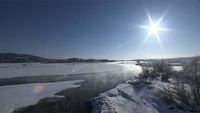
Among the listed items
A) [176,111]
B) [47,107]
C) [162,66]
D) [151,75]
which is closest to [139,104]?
[176,111]

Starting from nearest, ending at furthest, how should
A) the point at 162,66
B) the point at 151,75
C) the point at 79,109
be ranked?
the point at 79,109
the point at 151,75
the point at 162,66

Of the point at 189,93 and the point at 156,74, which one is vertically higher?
the point at 156,74

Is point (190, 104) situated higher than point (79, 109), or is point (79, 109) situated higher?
point (190, 104)

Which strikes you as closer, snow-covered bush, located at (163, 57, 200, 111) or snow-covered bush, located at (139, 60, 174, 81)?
snow-covered bush, located at (163, 57, 200, 111)

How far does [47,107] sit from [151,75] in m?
15.3

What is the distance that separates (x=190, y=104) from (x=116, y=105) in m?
3.67

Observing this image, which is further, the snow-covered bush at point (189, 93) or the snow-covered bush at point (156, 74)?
the snow-covered bush at point (156, 74)

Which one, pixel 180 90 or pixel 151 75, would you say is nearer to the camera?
pixel 180 90

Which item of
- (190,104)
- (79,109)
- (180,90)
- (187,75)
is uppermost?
(187,75)

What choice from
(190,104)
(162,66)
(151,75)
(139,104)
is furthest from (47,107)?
(162,66)

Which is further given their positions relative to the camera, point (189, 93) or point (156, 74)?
point (156, 74)

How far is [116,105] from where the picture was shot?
937 cm

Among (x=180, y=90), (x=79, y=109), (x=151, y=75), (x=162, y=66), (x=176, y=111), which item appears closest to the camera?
(x=176, y=111)

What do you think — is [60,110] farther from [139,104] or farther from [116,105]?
[139,104]
